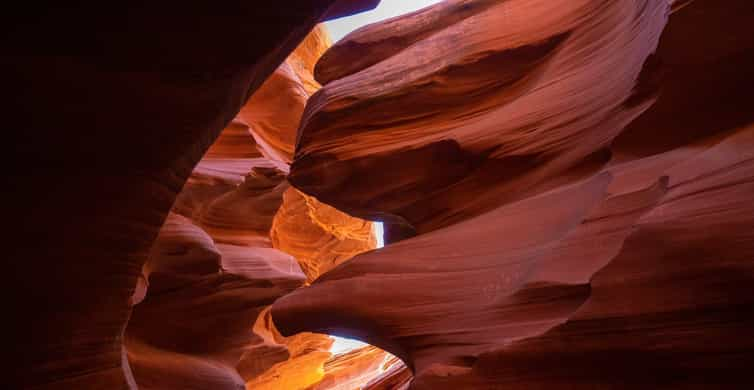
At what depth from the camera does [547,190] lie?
3.41 meters

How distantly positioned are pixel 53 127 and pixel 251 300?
4.81 metres

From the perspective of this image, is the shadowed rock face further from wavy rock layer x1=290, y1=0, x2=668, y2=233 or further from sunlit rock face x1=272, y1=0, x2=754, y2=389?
wavy rock layer x1=290, y1=0, x2=668, y2=233

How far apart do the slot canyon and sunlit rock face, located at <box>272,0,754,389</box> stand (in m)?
0.01

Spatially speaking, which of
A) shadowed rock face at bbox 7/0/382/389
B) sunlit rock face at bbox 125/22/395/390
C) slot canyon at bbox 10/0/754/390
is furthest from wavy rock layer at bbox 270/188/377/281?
shadowed rock face at bbox 7/0/382/389

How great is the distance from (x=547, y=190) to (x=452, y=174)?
2.90 feet

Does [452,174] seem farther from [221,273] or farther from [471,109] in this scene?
[221,273]

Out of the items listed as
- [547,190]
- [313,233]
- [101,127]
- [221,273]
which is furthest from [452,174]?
[313,233]

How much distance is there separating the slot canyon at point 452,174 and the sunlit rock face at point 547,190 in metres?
0.01

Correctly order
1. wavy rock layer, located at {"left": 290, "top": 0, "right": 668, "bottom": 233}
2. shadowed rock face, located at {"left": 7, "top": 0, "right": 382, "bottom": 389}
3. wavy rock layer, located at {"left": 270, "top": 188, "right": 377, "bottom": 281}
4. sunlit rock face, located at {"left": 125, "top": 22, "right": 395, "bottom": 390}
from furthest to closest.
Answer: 1. wavy rock layer, located at {"left": 270, "top": 188, "right": 377, "bottom": 281}
2. sunlit rock face, located at {"left": 125, "top": 22, "right": 395, "bottom": 390}
3. wavy rock layer, located at {"left": 290, "top": 0, "right": 668, "bottom": 233}
4. shadowed rock face, located at {"left": 7, "top": 0, "right": 382, "bottom": 389}

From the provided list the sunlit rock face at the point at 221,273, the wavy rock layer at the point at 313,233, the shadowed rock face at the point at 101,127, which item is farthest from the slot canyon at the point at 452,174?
the wavy rock layer at the point at 313,233

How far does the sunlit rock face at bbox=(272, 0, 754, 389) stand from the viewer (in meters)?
2.15

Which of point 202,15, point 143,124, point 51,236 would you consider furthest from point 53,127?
point 202,15

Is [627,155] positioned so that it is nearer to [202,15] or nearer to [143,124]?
[202,15]

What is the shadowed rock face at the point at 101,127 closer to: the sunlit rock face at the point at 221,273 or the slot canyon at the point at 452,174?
the slot canyon at the point at 452,174
